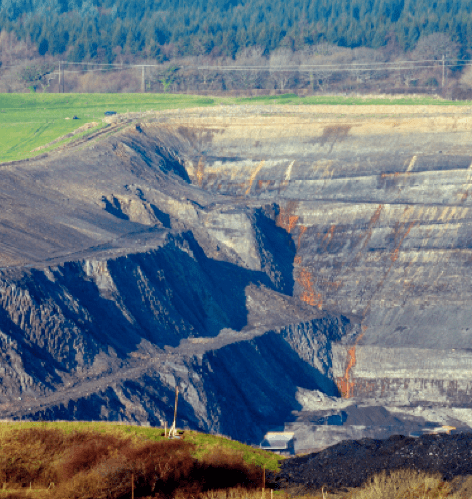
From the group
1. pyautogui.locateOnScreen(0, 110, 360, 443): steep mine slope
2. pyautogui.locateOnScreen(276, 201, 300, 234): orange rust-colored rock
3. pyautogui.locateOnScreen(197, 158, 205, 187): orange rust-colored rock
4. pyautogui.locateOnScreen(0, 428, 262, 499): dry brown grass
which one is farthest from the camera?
pyautogui.locateOnScreen(197, 158, 205, 187): orange rust-colored rock

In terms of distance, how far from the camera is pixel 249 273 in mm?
69875

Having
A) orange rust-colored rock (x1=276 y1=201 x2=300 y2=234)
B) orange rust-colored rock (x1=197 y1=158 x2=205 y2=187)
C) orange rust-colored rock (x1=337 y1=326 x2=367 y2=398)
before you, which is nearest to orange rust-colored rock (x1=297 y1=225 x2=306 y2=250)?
Answer: orange rust-colored rock (x1=276 y1=201 x2=300 y2=234)

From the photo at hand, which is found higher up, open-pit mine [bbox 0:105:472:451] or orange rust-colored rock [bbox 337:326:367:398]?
open-pit mine [bbox 0:105:472:451]

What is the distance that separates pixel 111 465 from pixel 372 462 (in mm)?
6824

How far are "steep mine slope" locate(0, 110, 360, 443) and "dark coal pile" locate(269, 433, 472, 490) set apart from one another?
1863 centimetres

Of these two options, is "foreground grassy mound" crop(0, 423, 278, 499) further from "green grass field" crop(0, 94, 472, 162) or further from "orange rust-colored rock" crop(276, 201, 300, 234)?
"green grass field" crop(0, 94, 472, 162)

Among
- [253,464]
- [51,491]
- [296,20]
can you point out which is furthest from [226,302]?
[296,20]

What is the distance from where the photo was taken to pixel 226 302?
6569 centimetres

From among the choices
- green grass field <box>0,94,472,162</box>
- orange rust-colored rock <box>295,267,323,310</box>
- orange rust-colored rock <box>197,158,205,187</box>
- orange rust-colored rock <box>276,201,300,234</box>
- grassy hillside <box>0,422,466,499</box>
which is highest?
green grass field <box>0,94,472,162</box>

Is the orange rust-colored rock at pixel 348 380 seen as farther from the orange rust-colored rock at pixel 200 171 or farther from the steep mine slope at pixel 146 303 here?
the orange rust-colored rock at pixel 200 171

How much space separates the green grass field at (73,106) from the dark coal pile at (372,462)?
184 feet

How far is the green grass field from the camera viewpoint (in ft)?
282

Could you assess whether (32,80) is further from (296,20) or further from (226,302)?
(226,302)

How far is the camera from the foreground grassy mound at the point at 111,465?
25078 millimetres
